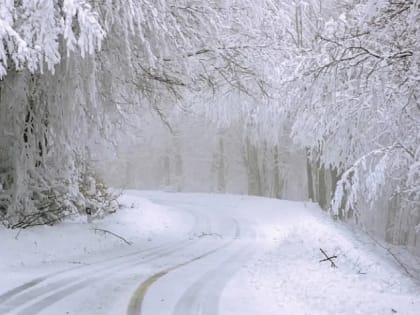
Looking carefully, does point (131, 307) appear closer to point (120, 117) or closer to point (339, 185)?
point (339, 185)

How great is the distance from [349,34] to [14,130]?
7.55 metres

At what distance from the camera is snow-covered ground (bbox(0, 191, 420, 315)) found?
721cm

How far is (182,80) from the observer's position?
12.9m

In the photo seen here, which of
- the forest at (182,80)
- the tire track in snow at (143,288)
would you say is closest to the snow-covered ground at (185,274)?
the tire track in snow at (143,288)

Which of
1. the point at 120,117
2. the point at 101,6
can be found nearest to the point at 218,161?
the point at 120,117

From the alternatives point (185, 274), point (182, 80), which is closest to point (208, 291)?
point (185, 274)

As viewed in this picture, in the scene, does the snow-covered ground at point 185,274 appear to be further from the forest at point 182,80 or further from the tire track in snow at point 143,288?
the forest at point 182,80

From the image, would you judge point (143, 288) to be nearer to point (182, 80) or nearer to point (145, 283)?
point (145, 283)

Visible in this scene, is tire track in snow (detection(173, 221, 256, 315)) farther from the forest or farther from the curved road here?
the forest

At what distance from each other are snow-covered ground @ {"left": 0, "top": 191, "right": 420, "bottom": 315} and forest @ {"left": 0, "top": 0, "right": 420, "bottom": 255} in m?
1.17

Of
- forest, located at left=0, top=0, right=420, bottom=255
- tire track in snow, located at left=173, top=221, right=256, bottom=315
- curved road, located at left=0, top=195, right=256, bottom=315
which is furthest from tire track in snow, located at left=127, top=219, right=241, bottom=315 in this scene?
forest, located at left=0, top=0, right=420, bottom=255

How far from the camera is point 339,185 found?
25.6 feet

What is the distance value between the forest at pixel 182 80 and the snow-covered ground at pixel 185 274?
45.9 inches

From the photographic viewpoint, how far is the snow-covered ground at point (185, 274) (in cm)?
721
